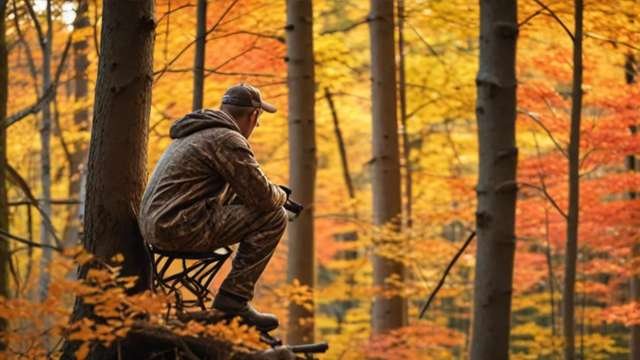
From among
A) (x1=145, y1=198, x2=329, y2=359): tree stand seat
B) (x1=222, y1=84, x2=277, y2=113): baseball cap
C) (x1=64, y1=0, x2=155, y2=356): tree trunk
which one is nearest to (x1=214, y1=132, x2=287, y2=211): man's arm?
(x1=222, y1=84, x2=277, y2=113): baseball cap

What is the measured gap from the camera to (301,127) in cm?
849

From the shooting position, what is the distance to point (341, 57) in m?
11.9

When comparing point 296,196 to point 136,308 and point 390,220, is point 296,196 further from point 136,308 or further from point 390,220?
point 136,308

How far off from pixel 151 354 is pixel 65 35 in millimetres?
10338

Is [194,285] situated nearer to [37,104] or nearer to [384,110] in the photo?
[37,104]

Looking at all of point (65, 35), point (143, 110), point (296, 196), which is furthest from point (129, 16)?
point (65, 35)

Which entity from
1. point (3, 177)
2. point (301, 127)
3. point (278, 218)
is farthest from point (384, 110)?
point (278, 218)

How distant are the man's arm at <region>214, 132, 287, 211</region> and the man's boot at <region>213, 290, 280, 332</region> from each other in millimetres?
592

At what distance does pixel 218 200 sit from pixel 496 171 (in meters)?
1.85

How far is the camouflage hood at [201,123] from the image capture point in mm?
4535

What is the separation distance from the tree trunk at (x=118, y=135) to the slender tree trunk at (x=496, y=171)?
214cm

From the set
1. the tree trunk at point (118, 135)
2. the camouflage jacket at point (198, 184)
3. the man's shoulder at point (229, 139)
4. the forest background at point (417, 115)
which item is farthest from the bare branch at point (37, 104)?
the man's shoulder at point (229, 139)

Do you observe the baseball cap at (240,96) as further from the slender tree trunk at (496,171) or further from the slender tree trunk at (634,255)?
the slender tree trunk at (634,255)

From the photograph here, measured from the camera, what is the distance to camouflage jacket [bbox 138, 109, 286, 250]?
435 centimetres
